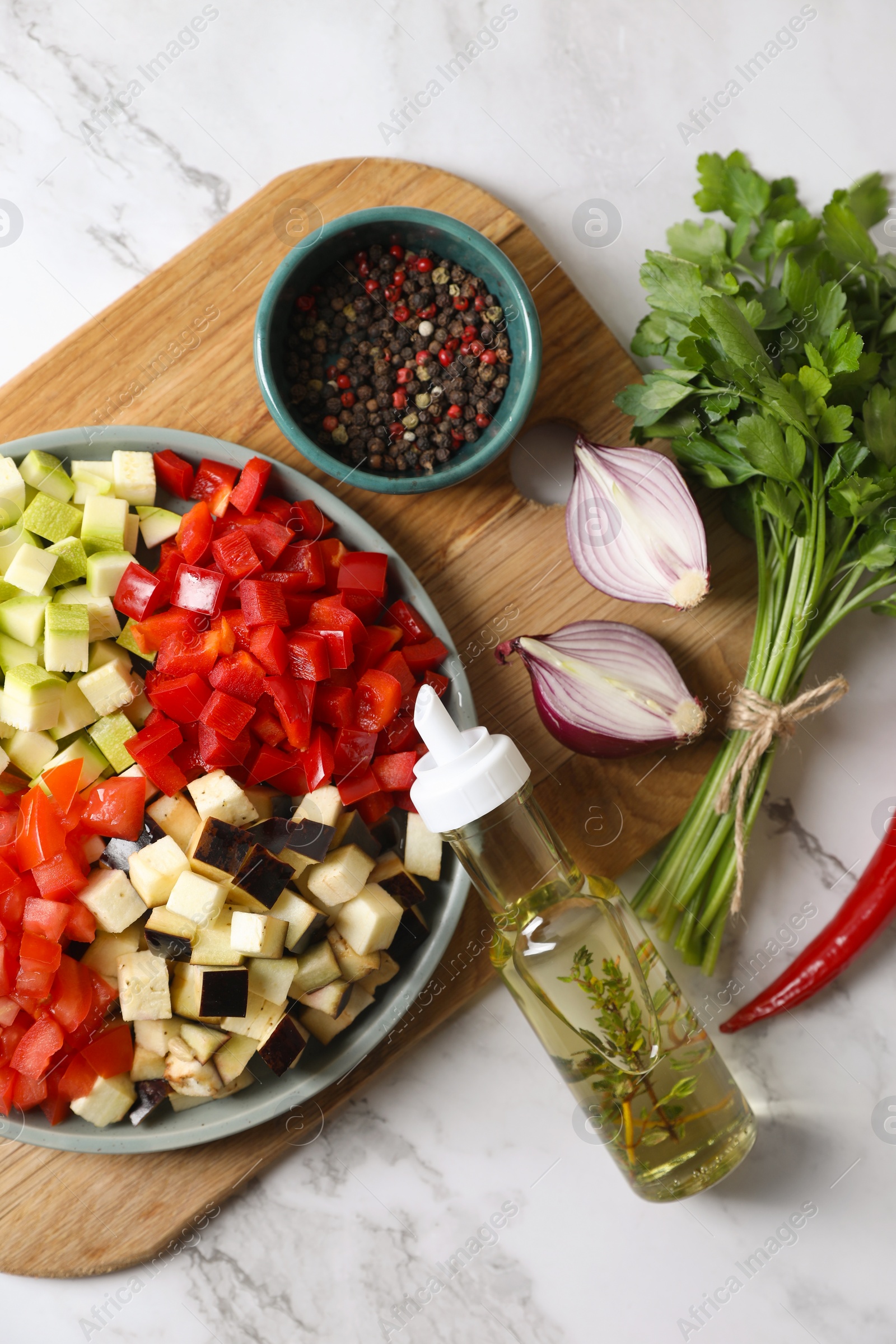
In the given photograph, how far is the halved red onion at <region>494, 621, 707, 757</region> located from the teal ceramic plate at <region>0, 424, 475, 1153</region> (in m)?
0.15

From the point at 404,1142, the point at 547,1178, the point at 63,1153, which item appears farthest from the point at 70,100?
the point at 547,1178

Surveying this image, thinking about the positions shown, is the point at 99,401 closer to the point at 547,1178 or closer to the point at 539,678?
the point at 539,678

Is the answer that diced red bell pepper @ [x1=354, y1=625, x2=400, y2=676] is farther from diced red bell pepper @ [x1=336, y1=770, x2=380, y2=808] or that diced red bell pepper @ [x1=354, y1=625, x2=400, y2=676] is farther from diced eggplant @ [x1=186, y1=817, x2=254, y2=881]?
diced eggplant @ [x1=186, y1=817, x2=254, y2=881]

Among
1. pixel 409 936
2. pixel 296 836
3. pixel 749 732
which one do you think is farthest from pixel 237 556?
pixel 749 732

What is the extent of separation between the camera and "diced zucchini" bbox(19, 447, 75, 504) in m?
1.49

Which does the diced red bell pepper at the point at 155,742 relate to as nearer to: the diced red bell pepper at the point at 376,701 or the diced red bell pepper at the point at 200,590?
the diced red bell pepper at the point at 200,590

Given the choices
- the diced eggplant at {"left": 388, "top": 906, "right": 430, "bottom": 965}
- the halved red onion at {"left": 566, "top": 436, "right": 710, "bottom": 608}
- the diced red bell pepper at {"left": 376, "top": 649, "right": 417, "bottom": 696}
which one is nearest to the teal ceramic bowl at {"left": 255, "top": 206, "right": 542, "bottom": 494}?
the halved red onion at {"left": 566, "top": 436, "right": 710, "bottom": 608}

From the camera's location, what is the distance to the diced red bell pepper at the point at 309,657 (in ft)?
4.65

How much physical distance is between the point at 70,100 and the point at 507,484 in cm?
118

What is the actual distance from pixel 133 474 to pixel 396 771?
69 cm

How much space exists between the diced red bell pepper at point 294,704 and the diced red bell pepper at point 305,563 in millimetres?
171

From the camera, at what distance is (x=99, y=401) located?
1.62m

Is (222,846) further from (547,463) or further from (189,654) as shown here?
(547,463)

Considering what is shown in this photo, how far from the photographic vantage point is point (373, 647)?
1486mm
